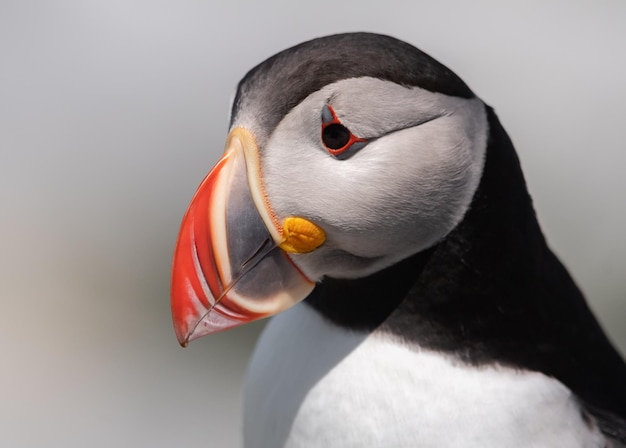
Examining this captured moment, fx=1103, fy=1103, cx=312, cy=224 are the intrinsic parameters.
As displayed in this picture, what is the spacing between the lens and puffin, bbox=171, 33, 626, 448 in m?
1.65

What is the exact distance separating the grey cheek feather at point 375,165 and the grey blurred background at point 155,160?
107 inches

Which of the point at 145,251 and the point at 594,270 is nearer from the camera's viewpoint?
the point at 594,270

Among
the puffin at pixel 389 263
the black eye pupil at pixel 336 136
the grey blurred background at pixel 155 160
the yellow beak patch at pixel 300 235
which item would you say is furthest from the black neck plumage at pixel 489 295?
the grey blurred background at pixel 155 160

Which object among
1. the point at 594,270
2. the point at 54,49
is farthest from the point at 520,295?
the point at 54,49

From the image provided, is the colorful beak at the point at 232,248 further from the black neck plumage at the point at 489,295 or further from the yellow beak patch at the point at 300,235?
the black neck plumage at the point at 489,295

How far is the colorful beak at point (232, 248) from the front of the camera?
1675mm

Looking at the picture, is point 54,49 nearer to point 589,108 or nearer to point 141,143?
point 141,143

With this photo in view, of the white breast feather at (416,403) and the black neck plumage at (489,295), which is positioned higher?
the black neck plumage at (489,295)

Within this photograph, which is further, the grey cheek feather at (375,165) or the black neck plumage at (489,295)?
the black neck plumage at (489,295)

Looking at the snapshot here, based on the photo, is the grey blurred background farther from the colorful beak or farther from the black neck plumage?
the colorful beak

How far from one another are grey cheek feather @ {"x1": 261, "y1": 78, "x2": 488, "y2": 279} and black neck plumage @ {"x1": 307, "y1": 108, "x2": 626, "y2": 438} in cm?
6

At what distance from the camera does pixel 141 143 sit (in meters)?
5.40

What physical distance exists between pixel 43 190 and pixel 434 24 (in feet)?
6.92

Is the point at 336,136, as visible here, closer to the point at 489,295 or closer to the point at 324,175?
the point at 324,175
